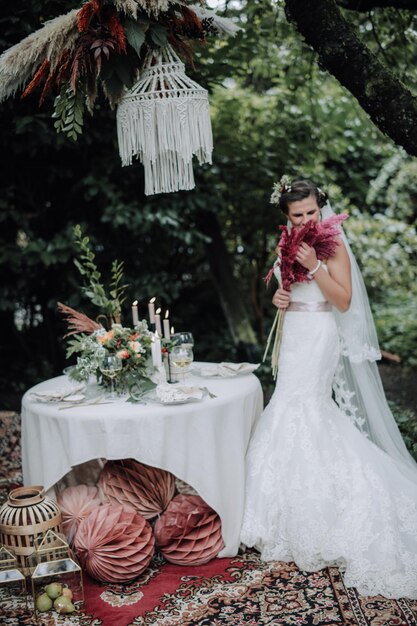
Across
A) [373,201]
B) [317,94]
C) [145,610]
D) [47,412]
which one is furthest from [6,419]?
[373,201]

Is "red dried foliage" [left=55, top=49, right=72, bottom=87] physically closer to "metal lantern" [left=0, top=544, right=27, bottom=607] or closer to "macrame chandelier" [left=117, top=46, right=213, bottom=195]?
"macrame chandelier" [left=117, top=46, right=213, bottom=195]

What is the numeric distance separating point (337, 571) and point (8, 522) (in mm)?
1615

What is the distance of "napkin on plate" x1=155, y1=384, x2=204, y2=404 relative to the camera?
124 inches

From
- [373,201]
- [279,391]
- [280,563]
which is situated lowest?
[280,563]

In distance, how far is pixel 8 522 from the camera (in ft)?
9.96

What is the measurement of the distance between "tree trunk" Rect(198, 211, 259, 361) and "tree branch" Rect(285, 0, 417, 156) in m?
3.96

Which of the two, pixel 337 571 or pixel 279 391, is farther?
pixel 279 391

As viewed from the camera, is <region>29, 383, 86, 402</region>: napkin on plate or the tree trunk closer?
<region>29, 383, 86, 402</region>: napkin on plate

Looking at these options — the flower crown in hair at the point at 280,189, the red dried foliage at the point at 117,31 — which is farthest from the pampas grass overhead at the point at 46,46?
the flower crown in hair at the point at 280,189

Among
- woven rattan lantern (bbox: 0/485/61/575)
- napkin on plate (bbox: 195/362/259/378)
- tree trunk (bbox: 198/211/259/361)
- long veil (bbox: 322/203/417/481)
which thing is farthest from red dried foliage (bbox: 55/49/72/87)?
tree trunk (bbox: 198/211/259/361)

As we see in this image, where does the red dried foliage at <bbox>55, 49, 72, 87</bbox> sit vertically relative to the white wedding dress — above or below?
above

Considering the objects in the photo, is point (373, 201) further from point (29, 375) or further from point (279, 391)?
point (279, 391)

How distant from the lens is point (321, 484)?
3326mm

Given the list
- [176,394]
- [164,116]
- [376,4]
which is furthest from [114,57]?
[376,4]
